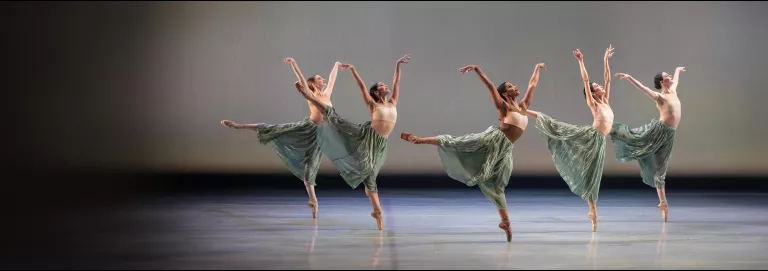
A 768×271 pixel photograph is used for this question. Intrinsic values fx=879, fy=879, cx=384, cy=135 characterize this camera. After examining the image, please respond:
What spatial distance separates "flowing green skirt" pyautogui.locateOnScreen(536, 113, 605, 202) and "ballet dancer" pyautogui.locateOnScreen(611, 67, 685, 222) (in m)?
0.79

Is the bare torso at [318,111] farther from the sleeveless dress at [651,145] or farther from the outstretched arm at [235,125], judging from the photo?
the sleeveless dress at [651,145]

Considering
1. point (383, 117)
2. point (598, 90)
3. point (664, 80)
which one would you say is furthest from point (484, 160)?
point (664, 80)

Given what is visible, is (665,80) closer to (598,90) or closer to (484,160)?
(598,90)

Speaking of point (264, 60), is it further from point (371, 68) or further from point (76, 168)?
point (76, 168)

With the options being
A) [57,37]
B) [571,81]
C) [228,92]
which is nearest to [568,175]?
[571,81]

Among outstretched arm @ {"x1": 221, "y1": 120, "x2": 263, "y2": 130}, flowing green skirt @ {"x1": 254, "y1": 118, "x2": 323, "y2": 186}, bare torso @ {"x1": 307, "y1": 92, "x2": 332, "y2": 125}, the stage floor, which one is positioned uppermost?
bare torso @ {"x1": 307, "y1": 92, "x2": 332, "y2": 125}

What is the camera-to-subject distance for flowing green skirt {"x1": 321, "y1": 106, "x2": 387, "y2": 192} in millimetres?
6430

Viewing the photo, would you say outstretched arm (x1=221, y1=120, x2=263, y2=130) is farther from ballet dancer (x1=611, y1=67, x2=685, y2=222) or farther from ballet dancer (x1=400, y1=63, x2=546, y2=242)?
ballet dancer (x1=611, y1=67, x2=685, y2=222)

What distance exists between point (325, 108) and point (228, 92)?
497cm

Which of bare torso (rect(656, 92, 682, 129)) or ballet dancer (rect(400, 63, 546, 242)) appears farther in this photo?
bare torso (rect(656, 92, 682, 129))

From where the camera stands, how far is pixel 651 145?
7.15 meters

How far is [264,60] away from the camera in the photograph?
1112 cm

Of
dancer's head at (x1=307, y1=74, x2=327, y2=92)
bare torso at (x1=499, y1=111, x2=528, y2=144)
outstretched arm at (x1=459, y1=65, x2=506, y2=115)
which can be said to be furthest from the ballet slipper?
dancer's head at (x1=307, y1=74, x2=327, y2=92)

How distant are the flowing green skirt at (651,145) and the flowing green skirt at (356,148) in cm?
209
